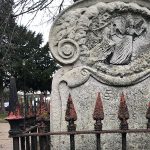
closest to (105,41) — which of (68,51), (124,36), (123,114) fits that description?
(124,36)

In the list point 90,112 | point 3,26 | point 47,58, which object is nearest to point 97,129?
point 90,112

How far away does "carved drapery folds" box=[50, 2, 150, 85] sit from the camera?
5027mm

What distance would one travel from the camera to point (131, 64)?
5055mm

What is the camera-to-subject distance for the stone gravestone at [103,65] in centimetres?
496

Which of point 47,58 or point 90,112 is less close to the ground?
point 47,58

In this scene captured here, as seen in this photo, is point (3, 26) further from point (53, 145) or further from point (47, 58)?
point (47, 58)

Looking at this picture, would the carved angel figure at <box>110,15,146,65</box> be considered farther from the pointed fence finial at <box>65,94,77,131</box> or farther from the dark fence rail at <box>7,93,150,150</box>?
the pointed fence finial at <box>65,94,77,131</box>

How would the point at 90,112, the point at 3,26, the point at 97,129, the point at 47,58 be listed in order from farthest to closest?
1. the point at 47,58
2. the point at 3,26
3. the point at 90,112
4. the point at 97,129

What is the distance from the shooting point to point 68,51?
5.04 meters

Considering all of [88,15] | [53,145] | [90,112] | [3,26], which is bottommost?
[53,145]

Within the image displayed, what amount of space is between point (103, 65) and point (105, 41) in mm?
272

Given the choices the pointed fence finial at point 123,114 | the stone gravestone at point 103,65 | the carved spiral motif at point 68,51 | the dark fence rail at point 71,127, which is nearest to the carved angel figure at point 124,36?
the stone gravestone at point 103,65

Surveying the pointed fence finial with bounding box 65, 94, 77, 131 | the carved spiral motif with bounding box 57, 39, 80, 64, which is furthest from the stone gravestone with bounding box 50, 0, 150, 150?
the pointed fence finial with bounding box 65, 94, 77, 131

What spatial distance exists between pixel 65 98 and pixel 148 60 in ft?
3.40
